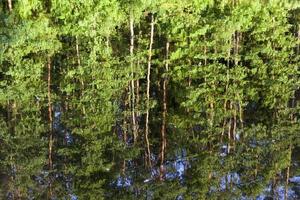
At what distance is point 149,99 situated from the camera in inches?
546

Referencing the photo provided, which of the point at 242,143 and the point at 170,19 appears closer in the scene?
the point at 242,143

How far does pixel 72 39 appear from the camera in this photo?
54.1 ft

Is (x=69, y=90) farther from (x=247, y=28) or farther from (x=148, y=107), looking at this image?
(x=247, y=28)

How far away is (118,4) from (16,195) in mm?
8885

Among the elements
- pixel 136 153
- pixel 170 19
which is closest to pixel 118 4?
pixel 170 19

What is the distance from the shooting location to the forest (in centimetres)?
1046

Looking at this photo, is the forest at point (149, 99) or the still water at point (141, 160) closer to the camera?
the still water at point (141, 160)

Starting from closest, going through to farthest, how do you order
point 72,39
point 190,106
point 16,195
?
1. point 16,195
2. point 190,106
3. point 72,39

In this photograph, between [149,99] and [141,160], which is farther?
[149,99]

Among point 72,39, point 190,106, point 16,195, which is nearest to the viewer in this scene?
point 16,195

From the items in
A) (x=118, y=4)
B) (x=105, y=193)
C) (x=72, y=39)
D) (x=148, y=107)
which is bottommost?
(x=105, y=193)

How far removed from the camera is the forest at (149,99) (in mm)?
10461

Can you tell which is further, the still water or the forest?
the forest

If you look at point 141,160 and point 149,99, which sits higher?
A: point 149,99
